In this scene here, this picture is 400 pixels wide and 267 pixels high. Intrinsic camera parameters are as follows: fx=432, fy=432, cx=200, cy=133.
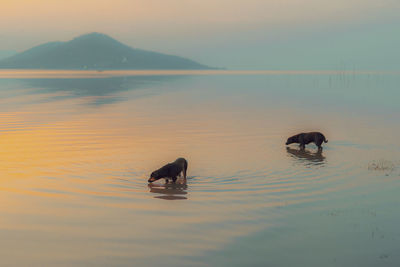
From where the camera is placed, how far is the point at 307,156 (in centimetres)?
2005

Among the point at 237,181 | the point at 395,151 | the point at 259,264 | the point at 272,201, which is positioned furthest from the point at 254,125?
the point at 259,264

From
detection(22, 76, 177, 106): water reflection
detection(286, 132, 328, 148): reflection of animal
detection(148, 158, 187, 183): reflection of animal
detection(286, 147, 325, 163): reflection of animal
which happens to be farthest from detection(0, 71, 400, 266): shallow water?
detection(22, 76, 177, 106): water reflection

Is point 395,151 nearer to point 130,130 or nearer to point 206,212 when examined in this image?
point 206,212

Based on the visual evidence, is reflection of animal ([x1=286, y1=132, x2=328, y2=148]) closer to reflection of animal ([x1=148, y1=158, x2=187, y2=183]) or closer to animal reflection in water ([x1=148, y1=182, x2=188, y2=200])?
reflection of animal ([x1=148, y1=158, x2=187, y2=183])

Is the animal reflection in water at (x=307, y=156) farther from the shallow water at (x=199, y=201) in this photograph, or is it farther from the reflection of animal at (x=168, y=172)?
the reflection of animal at (x=168, y=172)

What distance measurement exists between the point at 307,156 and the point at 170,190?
27.5 ft

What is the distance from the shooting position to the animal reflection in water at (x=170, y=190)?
1336 centimetres

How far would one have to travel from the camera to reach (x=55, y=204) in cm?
1232

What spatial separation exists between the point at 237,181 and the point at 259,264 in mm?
6683

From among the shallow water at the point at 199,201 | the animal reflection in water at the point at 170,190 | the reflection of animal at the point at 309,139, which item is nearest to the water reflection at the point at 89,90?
the shallow water at the point at 199,201

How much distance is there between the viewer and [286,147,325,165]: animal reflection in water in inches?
728

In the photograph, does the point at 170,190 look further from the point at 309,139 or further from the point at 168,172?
the point at 309,139

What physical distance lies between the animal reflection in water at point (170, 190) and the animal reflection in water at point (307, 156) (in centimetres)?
648

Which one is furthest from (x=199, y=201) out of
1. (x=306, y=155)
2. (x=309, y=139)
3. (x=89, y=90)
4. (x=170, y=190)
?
(x=89, y=90)
